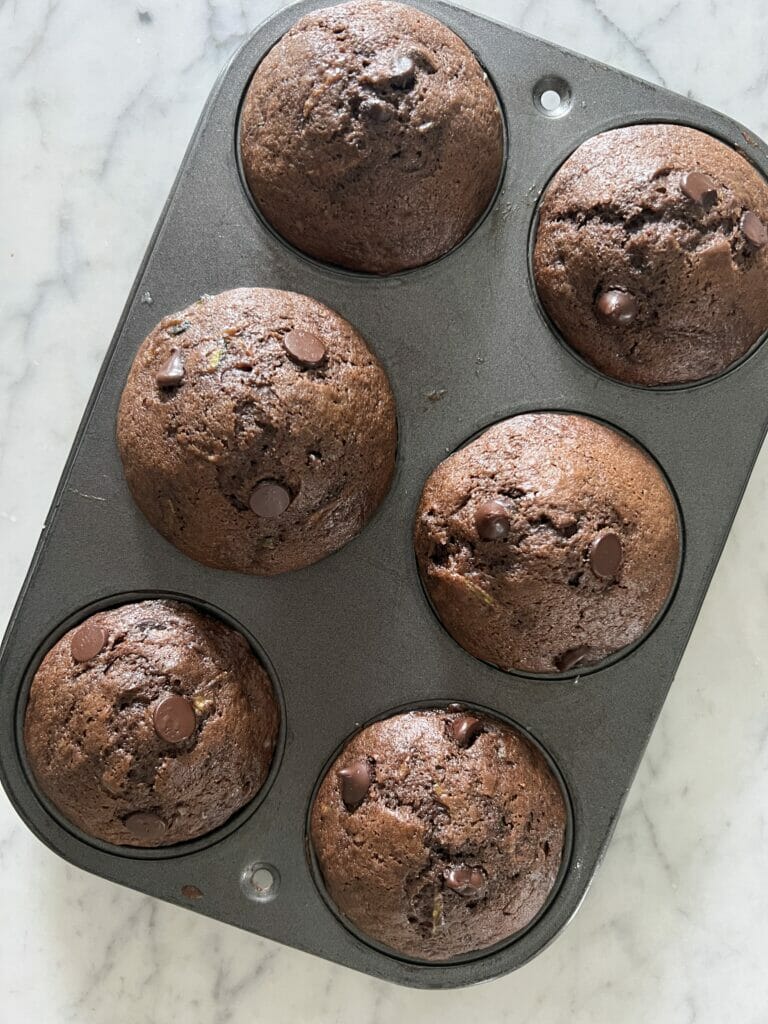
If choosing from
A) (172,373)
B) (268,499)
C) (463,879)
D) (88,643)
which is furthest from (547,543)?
(88,643)

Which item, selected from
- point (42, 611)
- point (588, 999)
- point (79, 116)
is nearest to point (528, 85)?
point (79, 116)

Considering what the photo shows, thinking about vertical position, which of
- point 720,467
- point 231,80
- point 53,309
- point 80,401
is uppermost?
point 231,80

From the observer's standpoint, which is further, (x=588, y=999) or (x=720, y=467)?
(x=588, y=999)

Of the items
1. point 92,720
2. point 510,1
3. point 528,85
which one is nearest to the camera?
point 92,720

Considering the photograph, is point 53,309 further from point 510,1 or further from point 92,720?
point 510,1

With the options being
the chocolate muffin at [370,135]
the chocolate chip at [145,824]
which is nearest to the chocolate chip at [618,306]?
the chocolate muffin at [370,135]

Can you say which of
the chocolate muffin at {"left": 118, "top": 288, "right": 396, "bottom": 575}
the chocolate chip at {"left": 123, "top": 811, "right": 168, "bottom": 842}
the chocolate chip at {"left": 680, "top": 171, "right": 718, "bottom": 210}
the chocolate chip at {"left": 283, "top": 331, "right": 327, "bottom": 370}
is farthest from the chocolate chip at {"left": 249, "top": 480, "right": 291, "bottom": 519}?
the chocolate chip at {"left": 680, "top": 171, "right": 718, "bottom": 210}

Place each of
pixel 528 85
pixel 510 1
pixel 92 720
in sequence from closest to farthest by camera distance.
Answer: pixel 92 720, pixel 528 85, pixel 510 1

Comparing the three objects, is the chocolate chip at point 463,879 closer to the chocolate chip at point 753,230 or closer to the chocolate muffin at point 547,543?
the chocolate muffin at point 547,543
